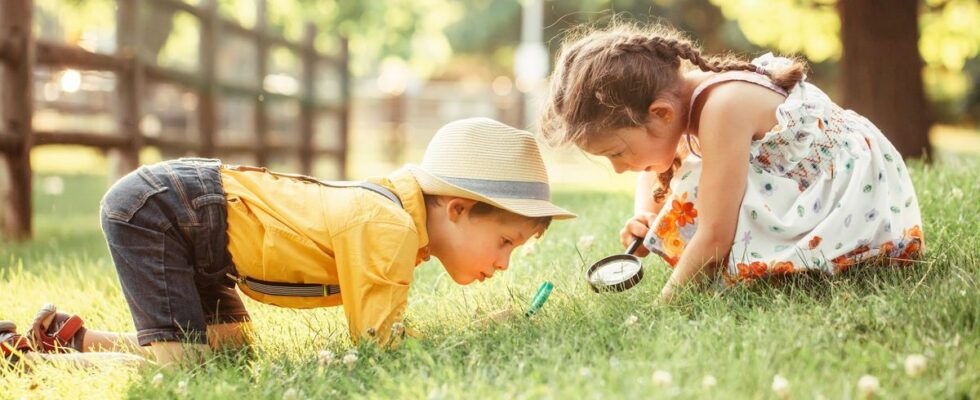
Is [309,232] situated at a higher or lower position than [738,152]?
lower

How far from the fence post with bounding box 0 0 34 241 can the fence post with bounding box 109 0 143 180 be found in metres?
1.40

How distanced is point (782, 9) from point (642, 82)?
295 inches

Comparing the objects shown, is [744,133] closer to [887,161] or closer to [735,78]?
[735,78]

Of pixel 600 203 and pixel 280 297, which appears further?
pixel 600 203

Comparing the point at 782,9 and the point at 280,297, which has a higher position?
the point at 782,9

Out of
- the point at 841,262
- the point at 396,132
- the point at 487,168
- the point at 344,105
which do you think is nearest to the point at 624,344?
the point at 487,168

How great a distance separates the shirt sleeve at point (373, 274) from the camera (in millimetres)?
2605

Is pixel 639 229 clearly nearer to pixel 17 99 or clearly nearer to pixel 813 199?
pixel 813 199

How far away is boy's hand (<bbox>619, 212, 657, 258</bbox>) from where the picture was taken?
330 cm

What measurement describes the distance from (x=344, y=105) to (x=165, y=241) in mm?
10101

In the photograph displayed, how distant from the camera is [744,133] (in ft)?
9.12

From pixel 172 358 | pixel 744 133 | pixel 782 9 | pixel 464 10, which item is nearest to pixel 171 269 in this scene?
pixel 172 358

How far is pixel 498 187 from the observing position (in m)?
2.83

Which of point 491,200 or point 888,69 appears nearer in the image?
point 491,200
